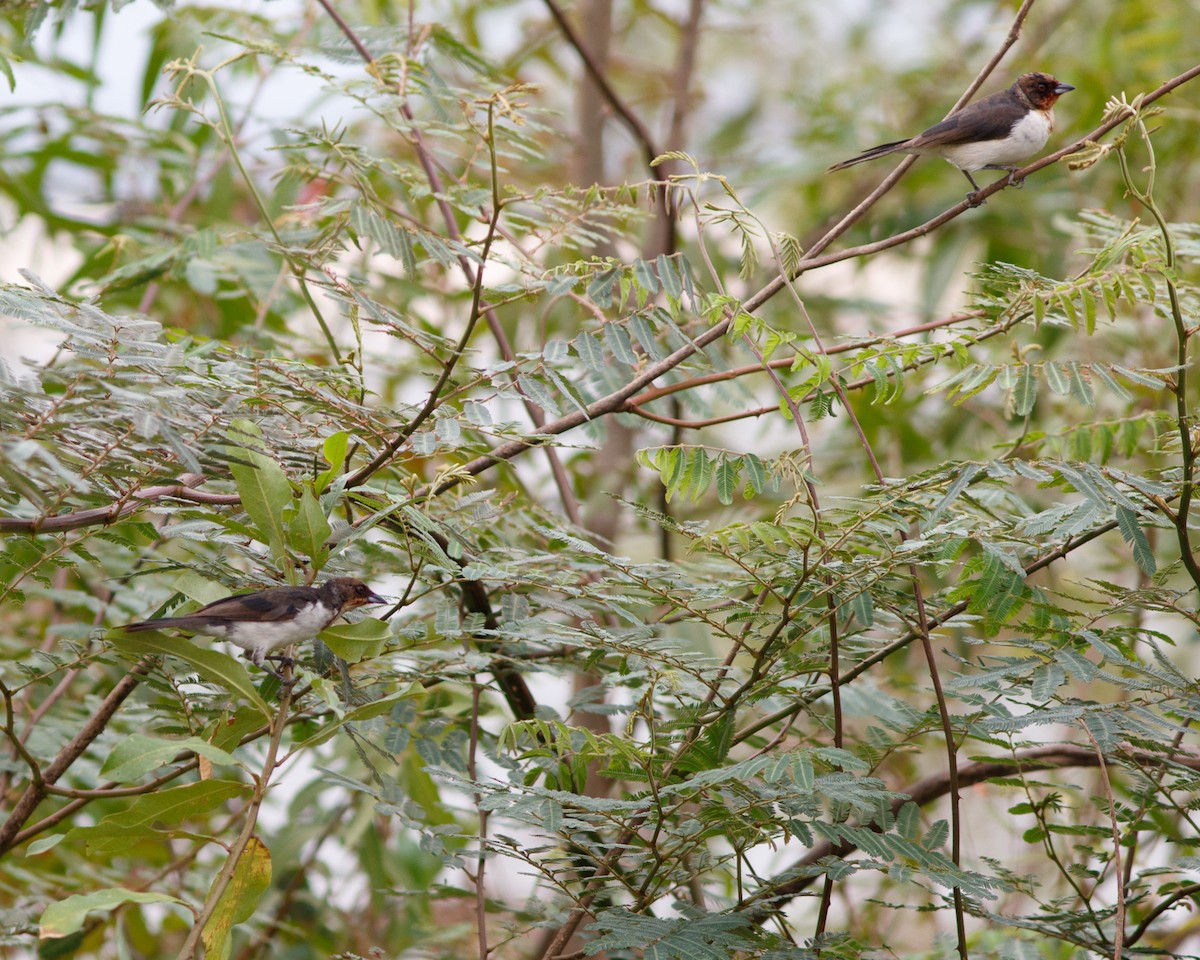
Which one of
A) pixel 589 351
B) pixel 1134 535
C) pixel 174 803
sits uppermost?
pixel 589 351

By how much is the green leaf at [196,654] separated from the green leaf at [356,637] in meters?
0.11

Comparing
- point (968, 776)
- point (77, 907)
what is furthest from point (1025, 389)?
point (77, 907)

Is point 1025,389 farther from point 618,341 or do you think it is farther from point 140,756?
point 140,756

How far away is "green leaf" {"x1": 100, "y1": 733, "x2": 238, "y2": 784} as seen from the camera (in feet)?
4.39

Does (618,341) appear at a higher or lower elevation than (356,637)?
higher

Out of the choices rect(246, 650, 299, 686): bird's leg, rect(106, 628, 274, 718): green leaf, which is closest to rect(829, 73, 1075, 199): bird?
rect(246, 650, 299, 686): bird's leg

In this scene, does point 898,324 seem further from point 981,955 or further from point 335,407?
point 335,407

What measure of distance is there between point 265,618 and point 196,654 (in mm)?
264

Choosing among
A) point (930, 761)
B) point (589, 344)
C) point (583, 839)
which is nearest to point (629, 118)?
point (589, 344)

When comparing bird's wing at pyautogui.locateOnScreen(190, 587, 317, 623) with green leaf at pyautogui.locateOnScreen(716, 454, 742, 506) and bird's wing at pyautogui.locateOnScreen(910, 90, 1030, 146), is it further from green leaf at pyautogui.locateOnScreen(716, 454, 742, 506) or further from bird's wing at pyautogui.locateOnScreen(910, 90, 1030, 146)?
bird's wing at pyautogui.locateOnScreen(910, 90, 1030, 146)

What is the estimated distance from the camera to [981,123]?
9.84 ft

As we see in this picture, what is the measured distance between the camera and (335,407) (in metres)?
1.75

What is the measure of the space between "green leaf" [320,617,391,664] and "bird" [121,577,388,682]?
4.7 inches

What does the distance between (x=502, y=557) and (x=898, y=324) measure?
3.57m
